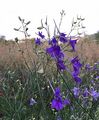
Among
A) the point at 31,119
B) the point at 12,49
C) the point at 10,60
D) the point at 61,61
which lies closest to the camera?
the point at 61,61

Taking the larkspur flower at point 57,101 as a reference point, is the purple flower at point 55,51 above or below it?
above

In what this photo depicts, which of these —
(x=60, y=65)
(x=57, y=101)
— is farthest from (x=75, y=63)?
(x=57, y=101)

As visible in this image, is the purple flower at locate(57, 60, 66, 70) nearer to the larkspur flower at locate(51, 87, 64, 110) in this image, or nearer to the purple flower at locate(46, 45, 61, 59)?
the purple flower at locate(46, 45, 61, 59)

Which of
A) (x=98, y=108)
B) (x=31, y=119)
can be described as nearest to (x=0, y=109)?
(x=31, y=119)

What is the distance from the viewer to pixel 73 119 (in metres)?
4.04

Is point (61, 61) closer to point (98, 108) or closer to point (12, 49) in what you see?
point (98, 108)

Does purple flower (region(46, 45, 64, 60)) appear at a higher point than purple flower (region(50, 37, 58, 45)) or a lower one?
lower

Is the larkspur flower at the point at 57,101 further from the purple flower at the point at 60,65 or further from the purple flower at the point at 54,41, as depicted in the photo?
the purple flower at the point at 54,41

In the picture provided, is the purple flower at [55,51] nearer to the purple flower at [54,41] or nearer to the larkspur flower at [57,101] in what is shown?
the purple flower at [54,41]

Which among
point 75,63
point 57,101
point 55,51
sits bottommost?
point 57,101

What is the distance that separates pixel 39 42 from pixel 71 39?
0.94 meters

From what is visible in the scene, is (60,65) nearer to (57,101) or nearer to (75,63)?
(75,63)

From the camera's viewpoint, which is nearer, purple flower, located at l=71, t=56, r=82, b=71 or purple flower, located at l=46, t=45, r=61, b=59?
purple flower, located at l=46, t=45, r=61, b=59

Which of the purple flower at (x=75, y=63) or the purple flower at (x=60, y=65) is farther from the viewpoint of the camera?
the purple flower at (x=75, y=63)
